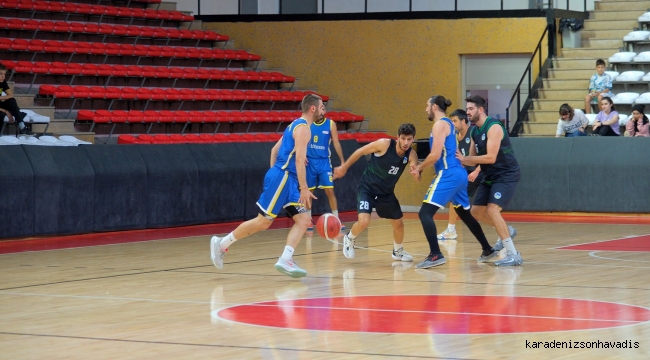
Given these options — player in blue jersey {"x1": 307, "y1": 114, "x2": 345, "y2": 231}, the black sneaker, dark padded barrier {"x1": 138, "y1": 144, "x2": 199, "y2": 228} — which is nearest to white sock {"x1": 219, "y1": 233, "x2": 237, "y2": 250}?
the black sneaker

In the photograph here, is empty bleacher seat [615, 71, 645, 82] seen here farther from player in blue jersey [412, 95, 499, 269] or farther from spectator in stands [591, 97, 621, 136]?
player in blue jersey [412, 95, 499, 269]

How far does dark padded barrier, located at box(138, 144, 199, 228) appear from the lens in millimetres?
Answer: 17312

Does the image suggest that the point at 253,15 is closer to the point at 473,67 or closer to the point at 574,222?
the point at 473,67

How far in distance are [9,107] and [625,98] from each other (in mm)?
12301

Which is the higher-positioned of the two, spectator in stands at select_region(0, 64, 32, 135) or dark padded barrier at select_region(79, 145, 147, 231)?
spectator in stands at select_region(0, 64, 32, 135)

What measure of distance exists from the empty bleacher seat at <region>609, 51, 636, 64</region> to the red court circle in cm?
1466

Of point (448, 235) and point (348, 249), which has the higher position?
point (348, 249)

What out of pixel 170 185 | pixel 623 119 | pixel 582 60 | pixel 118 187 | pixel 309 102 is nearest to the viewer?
pixel 309 102

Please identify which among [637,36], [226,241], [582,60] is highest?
[637,36]

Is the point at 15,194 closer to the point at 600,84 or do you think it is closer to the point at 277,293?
the point at 277,293

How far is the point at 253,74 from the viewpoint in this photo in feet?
82.4

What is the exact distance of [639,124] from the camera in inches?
782

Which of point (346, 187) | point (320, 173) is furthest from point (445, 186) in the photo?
point (346, 187)

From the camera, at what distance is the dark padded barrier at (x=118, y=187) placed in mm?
16484
